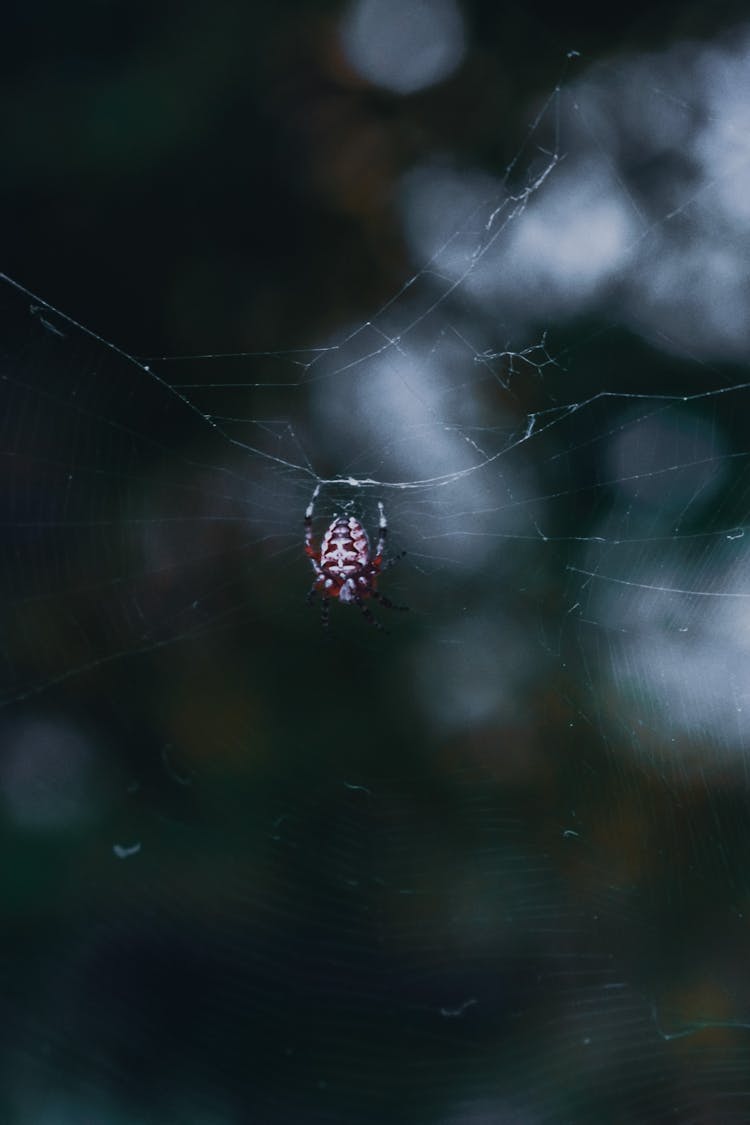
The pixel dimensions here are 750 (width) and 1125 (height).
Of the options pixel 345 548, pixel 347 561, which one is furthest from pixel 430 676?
pixel 345 548

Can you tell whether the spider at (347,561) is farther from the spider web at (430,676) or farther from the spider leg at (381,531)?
the spider web at (430,676)

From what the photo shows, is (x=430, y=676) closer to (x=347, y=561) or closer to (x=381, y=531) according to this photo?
(x=347, y=561)

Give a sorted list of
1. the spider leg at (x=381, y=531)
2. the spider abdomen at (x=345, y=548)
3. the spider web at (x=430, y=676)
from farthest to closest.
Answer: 1. the spider abdomen at (x=345, y=548)
2. the spider leg at (x=381, y=531)
3. the spider web at (x=430, y=676)

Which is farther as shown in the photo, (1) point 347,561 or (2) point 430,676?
(2) point 430,676

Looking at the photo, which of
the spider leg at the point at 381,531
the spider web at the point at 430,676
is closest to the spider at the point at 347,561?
the spider leg at the point at 381,531

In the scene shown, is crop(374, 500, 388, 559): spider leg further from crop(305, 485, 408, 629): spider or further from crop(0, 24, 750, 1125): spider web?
crop(0, 24, 750, 1125): spider web

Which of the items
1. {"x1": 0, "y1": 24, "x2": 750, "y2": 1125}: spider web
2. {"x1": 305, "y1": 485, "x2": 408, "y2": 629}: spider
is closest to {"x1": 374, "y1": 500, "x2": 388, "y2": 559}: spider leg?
{"x1": 305, "y1": 485, "x2": 408, "y2": 629}: spider
